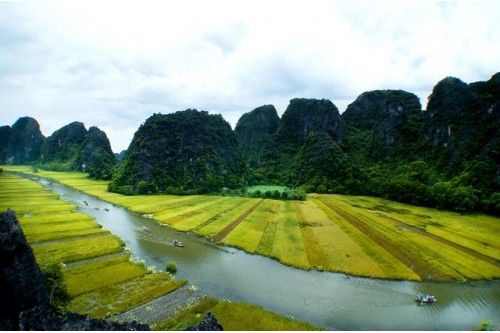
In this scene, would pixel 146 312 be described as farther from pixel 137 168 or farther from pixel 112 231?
pixel 137 168

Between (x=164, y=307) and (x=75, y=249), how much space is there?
57.6ft

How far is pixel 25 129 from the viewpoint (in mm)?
192375

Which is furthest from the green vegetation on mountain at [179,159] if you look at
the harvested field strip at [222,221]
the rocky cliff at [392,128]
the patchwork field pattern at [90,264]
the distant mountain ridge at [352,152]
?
the rocky cliff at [392,128]

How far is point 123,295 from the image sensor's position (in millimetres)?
24797

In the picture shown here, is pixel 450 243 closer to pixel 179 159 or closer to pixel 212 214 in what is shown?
pixel 212 214

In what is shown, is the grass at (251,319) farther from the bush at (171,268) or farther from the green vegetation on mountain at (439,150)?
the green vegetation on mountain at (439,150)

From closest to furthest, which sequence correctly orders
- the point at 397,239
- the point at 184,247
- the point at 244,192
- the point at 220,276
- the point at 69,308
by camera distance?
the point at 69,308, the point at 220,276, the point at 184,247, the point at 397,239, the point at 244,192

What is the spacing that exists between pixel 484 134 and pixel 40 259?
100469 mm

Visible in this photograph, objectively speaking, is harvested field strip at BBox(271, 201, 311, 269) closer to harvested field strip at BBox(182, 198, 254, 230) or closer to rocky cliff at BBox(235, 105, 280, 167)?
harvested field strip at BBox(182, 198, 254, 230)

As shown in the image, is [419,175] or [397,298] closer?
[397,298]

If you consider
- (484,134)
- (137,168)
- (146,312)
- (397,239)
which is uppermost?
(484,134)

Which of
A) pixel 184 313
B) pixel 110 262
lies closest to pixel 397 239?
pixel 184 313

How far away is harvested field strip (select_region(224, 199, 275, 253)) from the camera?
38969 millimetres

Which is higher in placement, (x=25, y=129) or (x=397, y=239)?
(x=25, y=129)
